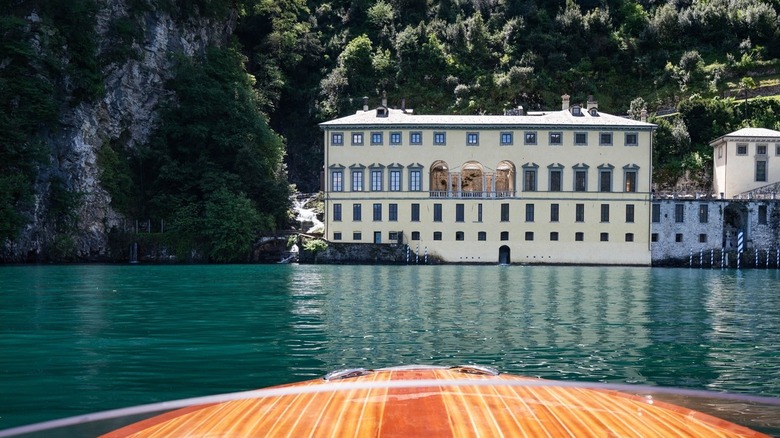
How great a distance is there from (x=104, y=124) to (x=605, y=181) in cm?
3176

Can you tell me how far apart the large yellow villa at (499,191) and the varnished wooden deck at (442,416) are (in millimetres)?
43024

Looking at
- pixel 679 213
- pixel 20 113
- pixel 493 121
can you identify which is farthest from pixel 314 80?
pixel 679 213

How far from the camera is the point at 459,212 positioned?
48500 mm

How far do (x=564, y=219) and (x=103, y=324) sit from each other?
124 ft

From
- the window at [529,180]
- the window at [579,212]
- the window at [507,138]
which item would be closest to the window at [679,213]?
the window at [579,212]

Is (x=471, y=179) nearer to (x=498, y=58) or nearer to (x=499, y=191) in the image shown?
(x=499, y=191)

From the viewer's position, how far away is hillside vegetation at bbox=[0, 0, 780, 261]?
42750mm

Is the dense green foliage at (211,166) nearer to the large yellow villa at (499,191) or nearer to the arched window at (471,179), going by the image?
the large yellow villa at (499,191)

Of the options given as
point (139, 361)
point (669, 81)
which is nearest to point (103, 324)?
point (139, 361)

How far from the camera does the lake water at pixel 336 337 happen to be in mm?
9023

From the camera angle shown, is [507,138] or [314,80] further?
[314,80]

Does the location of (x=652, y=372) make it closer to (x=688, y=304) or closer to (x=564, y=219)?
(x=688, y=304)

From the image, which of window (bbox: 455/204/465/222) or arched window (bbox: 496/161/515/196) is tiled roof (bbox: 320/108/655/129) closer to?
arched window (bbox: 496/161/515/196)

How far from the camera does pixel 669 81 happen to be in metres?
64.1
